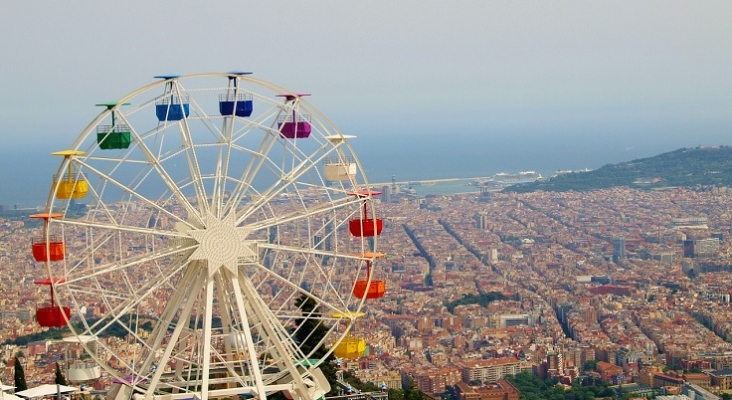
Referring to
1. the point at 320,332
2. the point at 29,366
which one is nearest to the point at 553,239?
the point at 29,366

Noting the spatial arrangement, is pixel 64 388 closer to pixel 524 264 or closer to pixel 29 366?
pixel 29 366

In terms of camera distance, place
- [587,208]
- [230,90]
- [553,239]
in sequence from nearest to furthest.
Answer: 1. [230,90]
2. [553,239]
3. [587,208]

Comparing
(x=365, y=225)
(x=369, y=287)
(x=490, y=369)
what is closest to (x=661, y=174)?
(x=490, y=369)

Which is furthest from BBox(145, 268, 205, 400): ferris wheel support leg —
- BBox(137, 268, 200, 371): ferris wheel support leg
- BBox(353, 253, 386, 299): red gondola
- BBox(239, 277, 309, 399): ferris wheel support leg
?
BBox(353, 253, 386, 299): red gondola

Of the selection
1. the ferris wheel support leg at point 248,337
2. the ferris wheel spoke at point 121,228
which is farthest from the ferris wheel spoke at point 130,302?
the ferris wheel support leg at point 248,337

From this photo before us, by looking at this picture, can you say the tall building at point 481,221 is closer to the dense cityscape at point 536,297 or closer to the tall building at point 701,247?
the dense cityscape at point 536,297

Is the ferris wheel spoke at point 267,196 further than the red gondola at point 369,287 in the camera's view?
No
